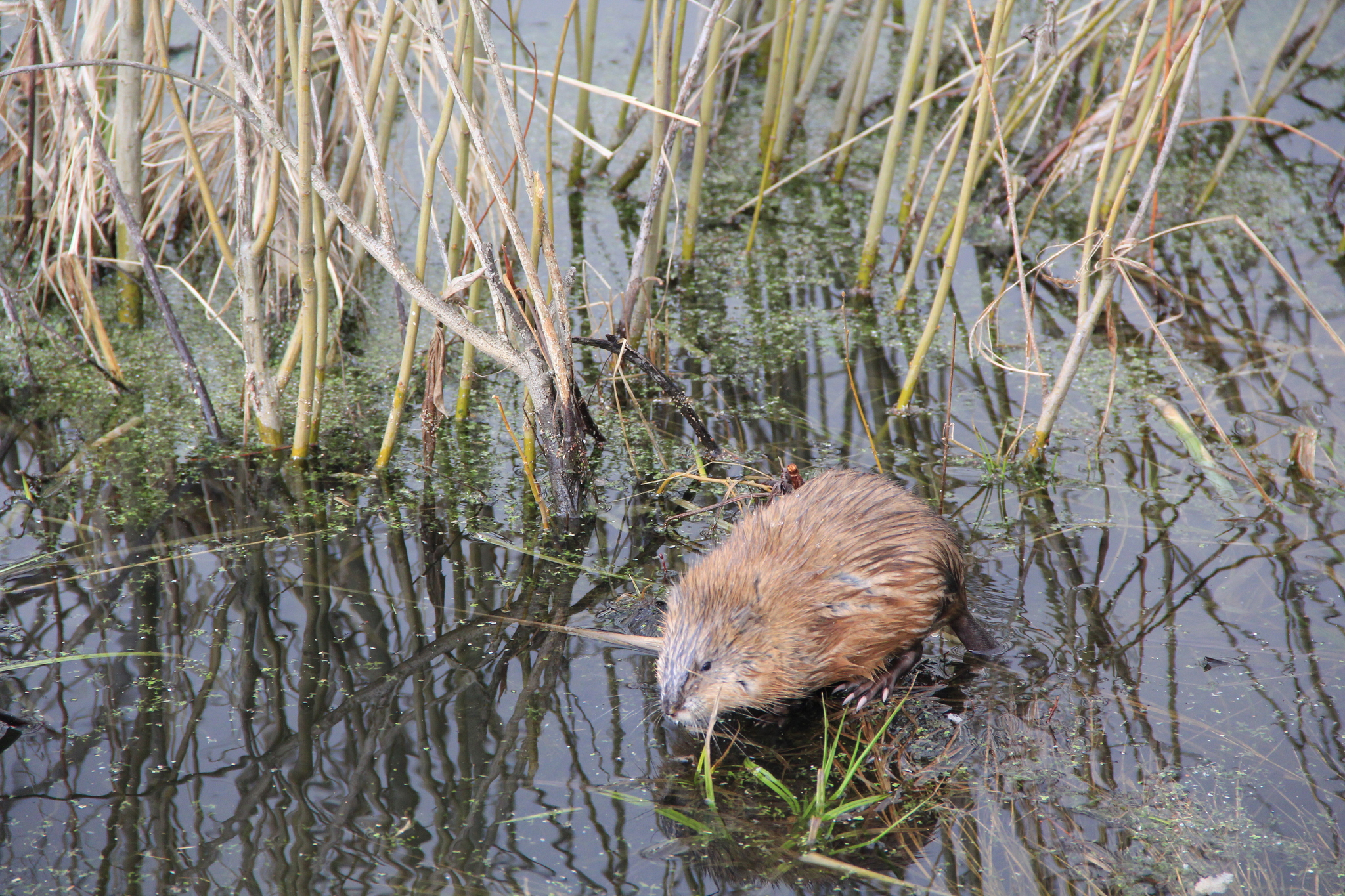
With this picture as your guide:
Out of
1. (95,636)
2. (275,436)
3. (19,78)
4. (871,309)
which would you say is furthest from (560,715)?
(19,78)

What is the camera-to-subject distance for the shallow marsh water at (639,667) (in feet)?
4.96

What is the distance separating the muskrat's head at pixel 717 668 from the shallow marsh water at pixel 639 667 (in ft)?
0.29

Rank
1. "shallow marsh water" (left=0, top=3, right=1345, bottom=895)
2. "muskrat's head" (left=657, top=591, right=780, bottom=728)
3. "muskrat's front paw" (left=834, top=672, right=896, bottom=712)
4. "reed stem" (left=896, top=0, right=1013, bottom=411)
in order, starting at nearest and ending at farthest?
"shallow marsh water" (left=0, top=3, right=1345, bottom=895)
"muskrat's head" (left=657, top=591, right=780, bottom=728)
"muskrat's front paw" (left=834, top=672, right=896, bottom=712)
"reed stem" (left=896, top=0, right=1013, bottom=411)

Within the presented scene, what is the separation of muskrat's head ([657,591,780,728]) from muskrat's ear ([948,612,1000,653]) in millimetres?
414

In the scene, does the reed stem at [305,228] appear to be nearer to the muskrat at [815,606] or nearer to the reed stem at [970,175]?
the muskrat at [815,606]

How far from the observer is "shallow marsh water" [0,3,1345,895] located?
4.96ft

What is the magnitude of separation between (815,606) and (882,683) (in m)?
0.21

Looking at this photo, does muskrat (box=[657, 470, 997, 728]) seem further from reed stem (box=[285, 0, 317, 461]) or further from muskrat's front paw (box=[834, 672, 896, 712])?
reed stem (box=[285, 0, 317, 461])

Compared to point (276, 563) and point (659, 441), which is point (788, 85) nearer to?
point (659, 441)

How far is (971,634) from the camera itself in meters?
1.92

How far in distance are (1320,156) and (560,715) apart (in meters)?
4.11

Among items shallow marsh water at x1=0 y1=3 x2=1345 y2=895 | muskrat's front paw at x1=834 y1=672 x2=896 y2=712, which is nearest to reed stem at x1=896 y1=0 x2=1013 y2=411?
shallow marsh water at x1=0 y1=3 x2=1345 y2=895

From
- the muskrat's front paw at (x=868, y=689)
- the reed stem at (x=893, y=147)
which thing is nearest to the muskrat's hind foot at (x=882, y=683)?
the muskrat's front paw at (x=868, y=689)

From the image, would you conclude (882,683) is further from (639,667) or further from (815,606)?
(639,667)
